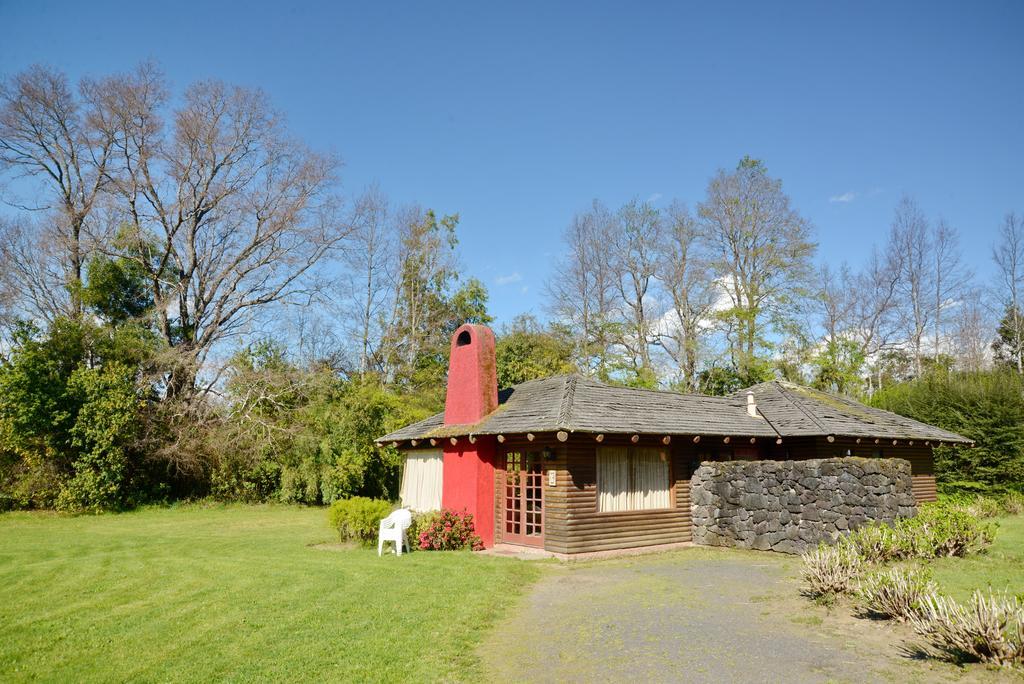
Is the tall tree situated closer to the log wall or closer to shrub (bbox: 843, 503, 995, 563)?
the log wall

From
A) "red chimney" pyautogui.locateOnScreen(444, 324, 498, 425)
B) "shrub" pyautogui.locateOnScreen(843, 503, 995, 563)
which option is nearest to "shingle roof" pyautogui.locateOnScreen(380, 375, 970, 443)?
"red chimney" pyautogui.locateOnScreen(444, 324, 498, 425)

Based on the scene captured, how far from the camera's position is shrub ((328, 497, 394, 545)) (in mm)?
13805

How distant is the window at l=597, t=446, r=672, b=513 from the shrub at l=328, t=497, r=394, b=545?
495cm

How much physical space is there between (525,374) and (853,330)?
16.9 meters

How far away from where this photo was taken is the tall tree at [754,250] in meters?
26.9

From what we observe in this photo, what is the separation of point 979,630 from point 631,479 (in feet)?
27.6

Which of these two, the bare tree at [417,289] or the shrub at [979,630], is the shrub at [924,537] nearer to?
the shrub at [979,630]

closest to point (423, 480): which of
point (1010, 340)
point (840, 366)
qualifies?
point (840, 366)

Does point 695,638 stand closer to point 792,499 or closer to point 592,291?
point 792,499

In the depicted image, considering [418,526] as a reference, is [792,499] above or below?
above

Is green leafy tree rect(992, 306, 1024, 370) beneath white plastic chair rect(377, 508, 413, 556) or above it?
above

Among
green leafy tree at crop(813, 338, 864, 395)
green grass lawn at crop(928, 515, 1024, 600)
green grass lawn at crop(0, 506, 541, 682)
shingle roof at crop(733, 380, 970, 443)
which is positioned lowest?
green grass lawn at crop(0, 506, 541, 682)

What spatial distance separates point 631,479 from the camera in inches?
527

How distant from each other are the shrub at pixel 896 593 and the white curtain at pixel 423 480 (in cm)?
1000
